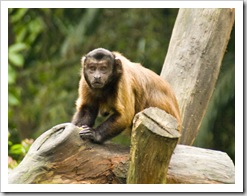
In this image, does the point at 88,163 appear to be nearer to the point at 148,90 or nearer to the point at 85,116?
the point at 85,116

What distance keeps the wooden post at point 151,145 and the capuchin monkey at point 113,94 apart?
1.02 metres

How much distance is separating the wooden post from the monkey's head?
1.51 metres

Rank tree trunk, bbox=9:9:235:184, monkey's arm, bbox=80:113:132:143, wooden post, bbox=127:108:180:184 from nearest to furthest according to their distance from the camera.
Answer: wooden post, bbox=127:108:180:184, tree trunk, bbox=9:9:235:184, monkey's arm, bbox=80:113:132:143

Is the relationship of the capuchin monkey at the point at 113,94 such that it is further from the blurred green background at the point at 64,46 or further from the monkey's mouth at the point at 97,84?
the blurred green background at the point at 64,46

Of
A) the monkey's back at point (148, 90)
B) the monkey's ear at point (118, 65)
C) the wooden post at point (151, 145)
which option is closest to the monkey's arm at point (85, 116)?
the monkey's back at point (148, 90)

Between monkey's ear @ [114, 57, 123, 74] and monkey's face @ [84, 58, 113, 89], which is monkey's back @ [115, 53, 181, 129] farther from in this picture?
monkey's face @ [84, 58, 113, 89]

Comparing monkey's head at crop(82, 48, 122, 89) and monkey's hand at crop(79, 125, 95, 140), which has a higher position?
monkey's head at crop(82, 48, 122, 89)

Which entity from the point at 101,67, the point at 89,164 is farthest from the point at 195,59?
the point at 89,164

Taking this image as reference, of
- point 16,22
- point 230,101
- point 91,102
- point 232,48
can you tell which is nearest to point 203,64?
point 91,102

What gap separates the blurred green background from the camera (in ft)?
54.3

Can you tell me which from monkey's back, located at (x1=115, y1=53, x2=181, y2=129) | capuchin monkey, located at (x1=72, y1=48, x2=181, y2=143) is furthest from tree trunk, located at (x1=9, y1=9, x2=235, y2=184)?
monkey's back, located at (x1=115, y1=53, x2=181, y2=129)

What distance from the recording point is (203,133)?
13562mm

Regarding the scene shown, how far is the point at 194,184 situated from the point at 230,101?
788cm

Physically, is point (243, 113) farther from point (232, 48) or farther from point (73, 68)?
point (73, 68)
